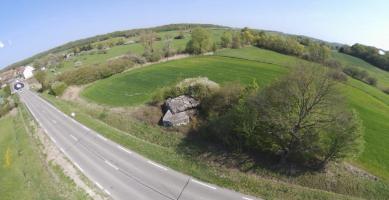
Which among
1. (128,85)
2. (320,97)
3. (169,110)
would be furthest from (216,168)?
(128,85)

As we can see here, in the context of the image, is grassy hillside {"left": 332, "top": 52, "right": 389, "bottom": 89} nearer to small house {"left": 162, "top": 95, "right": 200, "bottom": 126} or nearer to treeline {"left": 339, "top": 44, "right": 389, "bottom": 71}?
treeline {"left": 339, "top": 44, "right": 389, "bottom": 71}

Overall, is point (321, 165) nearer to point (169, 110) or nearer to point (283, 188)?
point (283, 188)

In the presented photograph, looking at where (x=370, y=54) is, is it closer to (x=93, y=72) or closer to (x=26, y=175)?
(x=93, y=72)

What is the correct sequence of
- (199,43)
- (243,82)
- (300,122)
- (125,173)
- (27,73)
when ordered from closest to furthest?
(300,122) → (125,173) → (243,82) → (199,43) → (27,73)

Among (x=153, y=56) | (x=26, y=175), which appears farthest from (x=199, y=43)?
(x=26, y=175)

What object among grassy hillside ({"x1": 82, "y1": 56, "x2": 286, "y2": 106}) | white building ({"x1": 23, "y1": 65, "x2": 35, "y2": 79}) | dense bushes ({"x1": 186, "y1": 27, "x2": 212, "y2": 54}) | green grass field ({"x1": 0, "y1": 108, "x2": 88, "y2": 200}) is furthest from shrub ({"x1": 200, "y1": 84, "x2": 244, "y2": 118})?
white building ({"x1": 23, "y1": 65, "x2": 35, "y2": 79})
